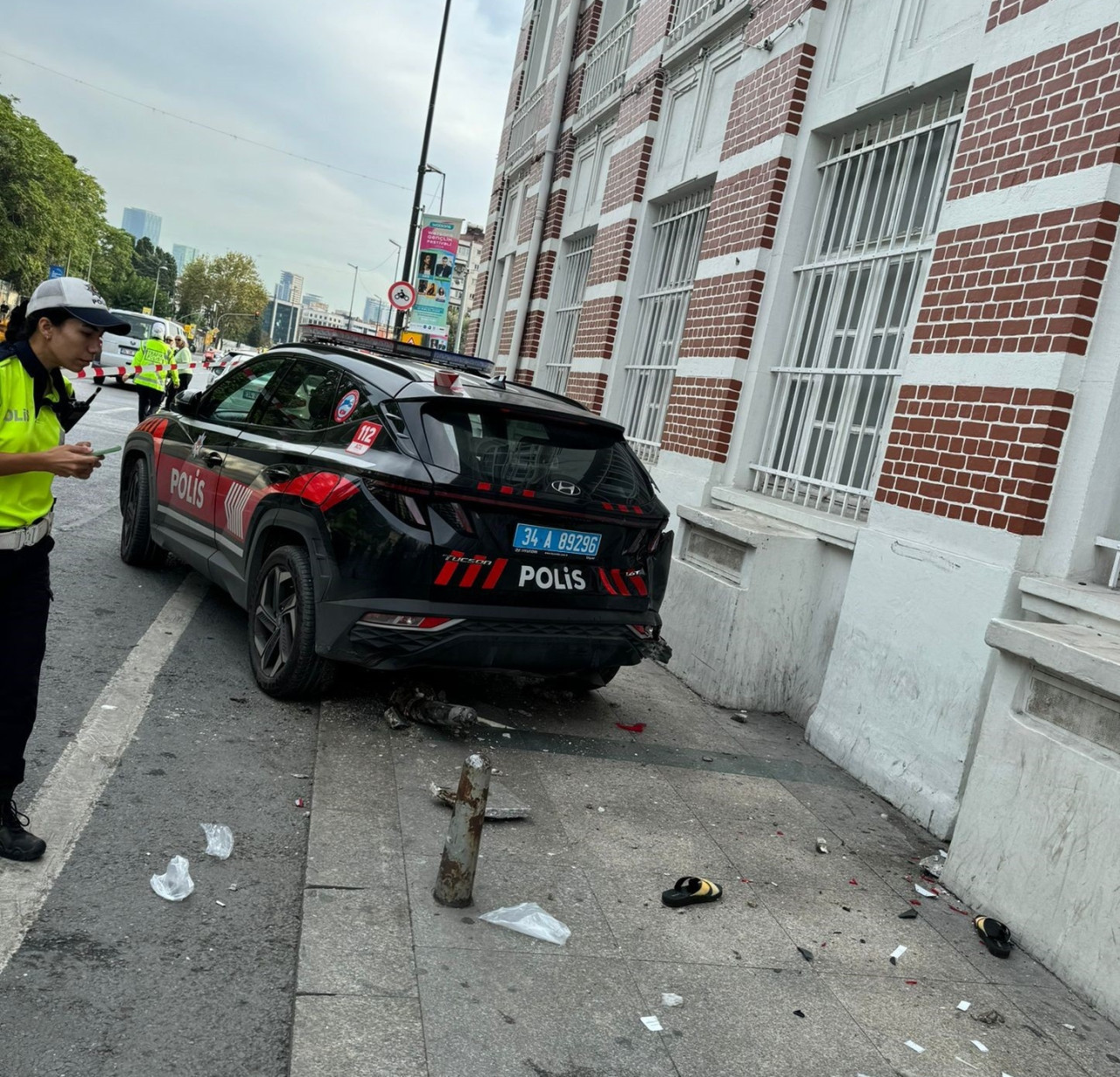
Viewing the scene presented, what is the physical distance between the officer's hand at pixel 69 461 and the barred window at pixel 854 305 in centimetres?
475

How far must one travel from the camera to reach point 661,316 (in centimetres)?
1112

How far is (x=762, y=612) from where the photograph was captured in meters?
6.80

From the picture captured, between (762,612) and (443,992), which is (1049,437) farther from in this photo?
(443,992)

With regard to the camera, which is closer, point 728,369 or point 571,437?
point 571,437

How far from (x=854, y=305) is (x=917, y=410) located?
1.60 meters

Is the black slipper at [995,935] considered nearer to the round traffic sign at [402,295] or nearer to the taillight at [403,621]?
the taillight at [403,621]

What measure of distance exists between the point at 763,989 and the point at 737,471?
17.8ft

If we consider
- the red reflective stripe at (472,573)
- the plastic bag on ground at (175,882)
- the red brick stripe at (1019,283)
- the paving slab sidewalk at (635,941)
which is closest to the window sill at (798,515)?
the red brick stripe at (1019,283)

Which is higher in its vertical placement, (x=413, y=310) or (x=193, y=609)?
(x=413, y=310)

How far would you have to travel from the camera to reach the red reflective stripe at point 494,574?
505 cm

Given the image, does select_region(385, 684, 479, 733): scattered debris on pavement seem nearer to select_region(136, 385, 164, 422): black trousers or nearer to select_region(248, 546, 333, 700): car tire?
select_region(248, 546, 333, 700): car tire

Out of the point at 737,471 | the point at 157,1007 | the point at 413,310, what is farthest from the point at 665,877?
the point at 413,310

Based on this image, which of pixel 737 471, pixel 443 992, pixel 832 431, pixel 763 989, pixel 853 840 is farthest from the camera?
pixel 737 471

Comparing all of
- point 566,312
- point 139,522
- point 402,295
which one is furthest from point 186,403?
point 402,295
